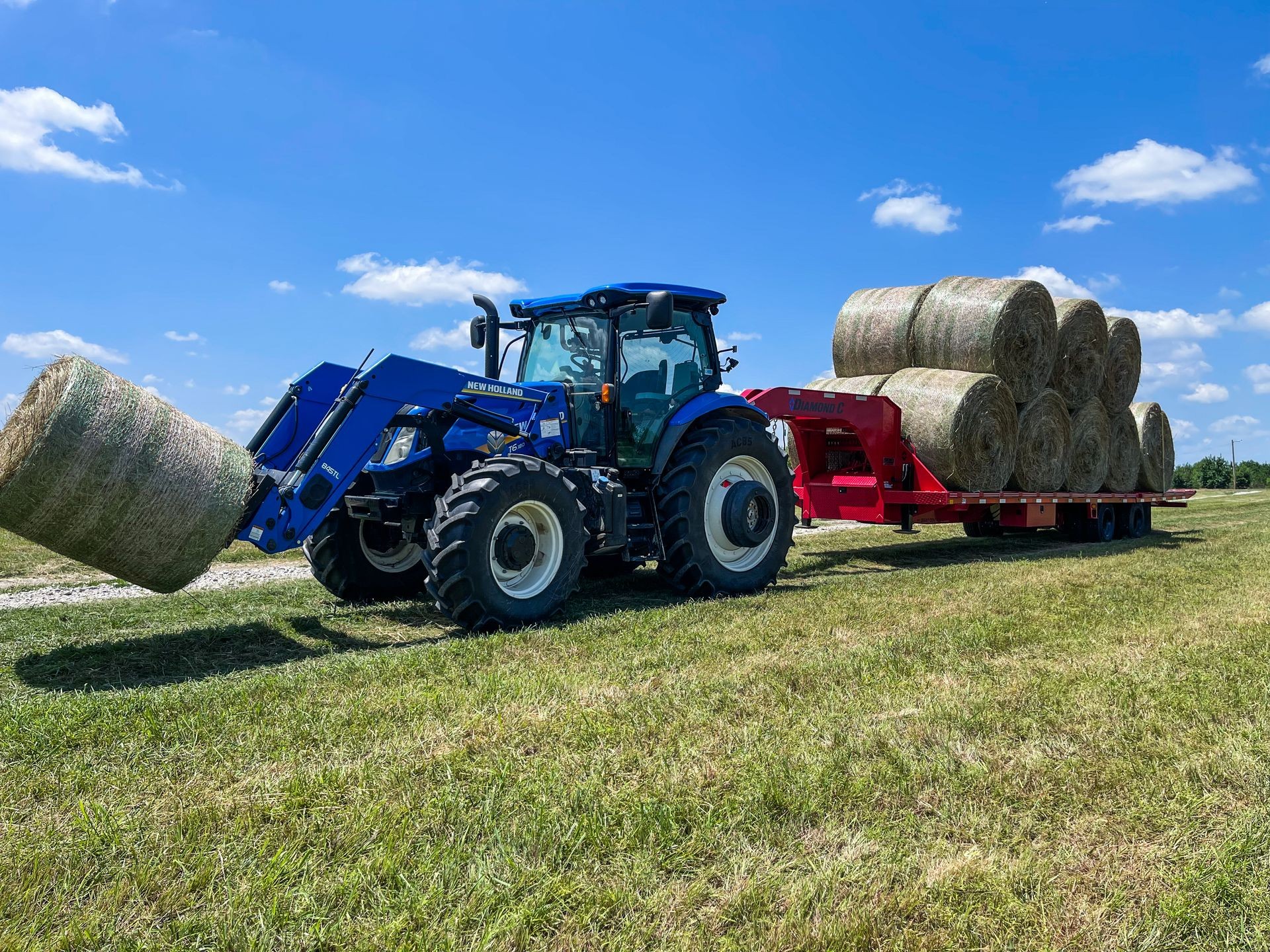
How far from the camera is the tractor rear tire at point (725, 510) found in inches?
297

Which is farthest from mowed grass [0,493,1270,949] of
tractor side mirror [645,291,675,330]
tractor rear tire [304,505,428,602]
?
tractor side mirror [645,291,675,330]

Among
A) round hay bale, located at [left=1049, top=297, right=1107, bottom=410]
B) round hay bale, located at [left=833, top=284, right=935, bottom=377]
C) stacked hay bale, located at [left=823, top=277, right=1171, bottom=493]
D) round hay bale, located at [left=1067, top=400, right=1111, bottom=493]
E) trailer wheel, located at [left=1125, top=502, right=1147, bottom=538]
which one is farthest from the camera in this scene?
trailer wheel, located at [left=1125, top=502, right=1147, bottom=538]

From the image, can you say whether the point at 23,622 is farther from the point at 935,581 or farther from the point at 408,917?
the point at 935,581

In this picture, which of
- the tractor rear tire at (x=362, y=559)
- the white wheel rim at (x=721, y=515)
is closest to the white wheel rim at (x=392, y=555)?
the tractor rear tire at (x=362, y=559)

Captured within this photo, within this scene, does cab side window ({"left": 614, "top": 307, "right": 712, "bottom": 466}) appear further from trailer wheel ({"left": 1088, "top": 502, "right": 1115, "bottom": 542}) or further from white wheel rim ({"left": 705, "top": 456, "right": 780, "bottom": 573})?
trailer wheel ({"left": 1088, "top": 502, "right": 1115, "bottom": 542})

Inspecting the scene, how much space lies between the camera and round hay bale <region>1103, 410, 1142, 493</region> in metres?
13.7

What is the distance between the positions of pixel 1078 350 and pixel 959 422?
3217mm

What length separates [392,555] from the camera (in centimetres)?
751

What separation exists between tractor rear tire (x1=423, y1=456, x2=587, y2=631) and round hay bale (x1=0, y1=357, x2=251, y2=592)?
1.26 meters

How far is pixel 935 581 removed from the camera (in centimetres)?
852

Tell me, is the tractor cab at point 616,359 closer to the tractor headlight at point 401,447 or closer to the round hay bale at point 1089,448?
the tractor headlight at point 401,447

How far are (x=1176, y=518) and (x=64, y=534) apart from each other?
21620mm

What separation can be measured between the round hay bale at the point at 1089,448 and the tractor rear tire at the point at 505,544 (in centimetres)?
877

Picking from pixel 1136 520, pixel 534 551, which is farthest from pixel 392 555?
pixel 1136 520
